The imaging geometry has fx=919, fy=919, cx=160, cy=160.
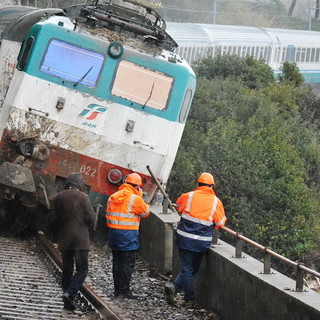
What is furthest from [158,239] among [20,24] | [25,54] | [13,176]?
[20,24]

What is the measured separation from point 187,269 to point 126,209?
1017 millimetres

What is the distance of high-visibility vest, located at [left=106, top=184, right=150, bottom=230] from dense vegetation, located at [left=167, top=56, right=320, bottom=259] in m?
10.2

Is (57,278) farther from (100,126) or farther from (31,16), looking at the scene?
(31,16)

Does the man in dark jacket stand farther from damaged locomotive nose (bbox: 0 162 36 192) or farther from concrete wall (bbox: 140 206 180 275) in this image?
damaged locomotive nose (bbox: 0 162 36 192)

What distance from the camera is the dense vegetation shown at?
21.1 metres

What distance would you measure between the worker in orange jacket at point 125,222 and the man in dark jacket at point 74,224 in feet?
2.33

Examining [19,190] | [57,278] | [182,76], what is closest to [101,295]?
[57,278]

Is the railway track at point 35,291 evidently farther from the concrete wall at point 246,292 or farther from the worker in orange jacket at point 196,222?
the concrete wall at point 246,292

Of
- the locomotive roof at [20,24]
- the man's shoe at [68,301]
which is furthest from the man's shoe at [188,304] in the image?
the locomotive roof at [20,24]

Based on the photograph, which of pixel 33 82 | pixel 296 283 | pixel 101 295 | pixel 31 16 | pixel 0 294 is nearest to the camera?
pixel 296 283

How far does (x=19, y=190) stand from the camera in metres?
13.7

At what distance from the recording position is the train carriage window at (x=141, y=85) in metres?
14.1

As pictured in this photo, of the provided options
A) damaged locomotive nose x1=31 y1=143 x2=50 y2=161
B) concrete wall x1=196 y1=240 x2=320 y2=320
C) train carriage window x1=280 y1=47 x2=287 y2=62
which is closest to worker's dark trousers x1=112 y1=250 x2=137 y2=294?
concrete wall x1=196 y1=240 x2=320 y2=320

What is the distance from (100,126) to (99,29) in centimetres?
165
